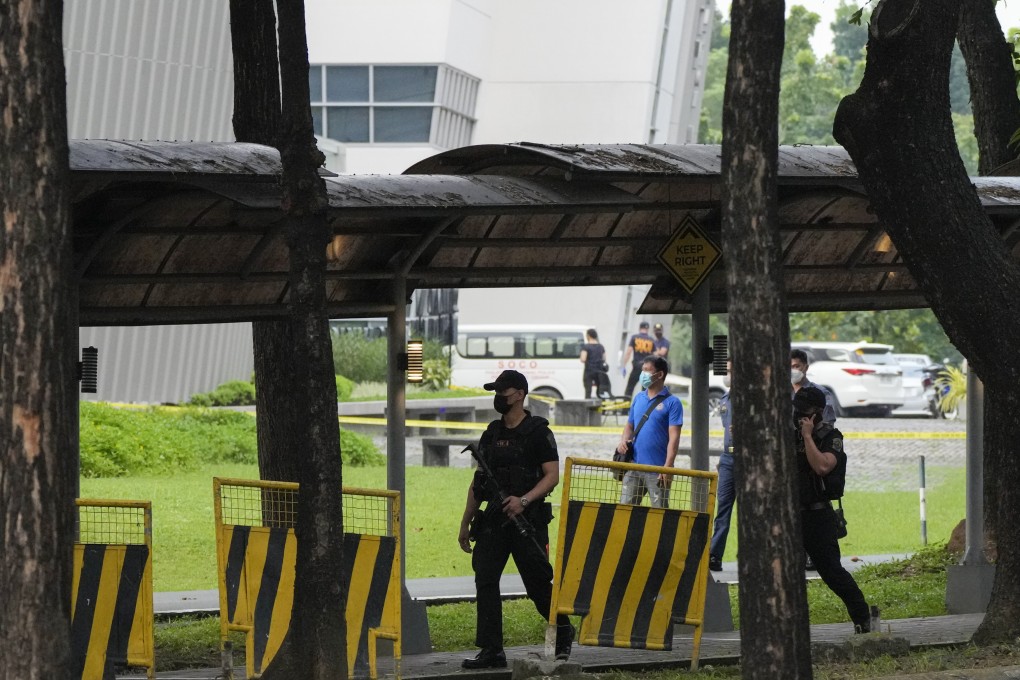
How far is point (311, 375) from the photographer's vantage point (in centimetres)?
838

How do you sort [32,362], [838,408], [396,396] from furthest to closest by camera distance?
[838,408]
[396,396]
[32,362]

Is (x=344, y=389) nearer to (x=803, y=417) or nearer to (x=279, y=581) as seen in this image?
(x=803, y=417)

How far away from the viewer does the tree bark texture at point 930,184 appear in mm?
10023

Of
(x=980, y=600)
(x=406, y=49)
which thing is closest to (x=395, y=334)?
Result: (x=980, y=600)

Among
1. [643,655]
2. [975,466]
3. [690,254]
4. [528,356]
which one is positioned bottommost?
[643,655]

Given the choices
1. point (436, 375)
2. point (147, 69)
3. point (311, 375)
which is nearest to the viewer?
point (311, 375)

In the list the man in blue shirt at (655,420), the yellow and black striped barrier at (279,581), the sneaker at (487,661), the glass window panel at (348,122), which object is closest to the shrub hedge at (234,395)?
the glass window panel at (348,122)

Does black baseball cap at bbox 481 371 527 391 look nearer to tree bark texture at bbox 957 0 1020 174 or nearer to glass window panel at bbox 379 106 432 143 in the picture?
tree bark texture at bbox 957 0 1020 174

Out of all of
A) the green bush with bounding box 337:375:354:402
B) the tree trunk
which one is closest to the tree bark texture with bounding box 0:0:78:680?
the tree trunk

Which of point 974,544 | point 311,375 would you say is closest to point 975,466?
point 974,544

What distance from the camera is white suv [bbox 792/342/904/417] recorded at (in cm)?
4022

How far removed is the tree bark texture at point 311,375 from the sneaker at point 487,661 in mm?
1566

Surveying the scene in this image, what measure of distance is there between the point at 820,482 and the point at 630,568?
168cm

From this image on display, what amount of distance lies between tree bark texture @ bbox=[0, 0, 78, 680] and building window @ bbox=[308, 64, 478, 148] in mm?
38725
